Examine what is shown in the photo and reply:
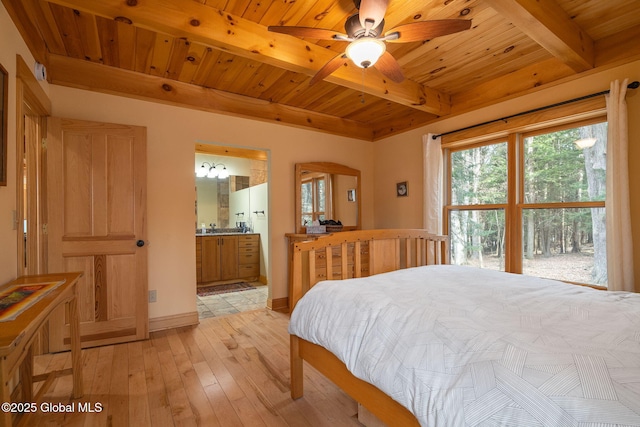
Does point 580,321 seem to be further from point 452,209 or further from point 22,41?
point 22,41

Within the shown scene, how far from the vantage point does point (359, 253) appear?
2219 millimetres

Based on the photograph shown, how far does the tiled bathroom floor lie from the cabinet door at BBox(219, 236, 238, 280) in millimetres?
743

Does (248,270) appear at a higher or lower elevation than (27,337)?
lower

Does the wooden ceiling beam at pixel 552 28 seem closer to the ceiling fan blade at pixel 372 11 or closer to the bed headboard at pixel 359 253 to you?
the ceiling fan blade at pixel 372 11

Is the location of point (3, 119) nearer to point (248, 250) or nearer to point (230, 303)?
point (230, 303)

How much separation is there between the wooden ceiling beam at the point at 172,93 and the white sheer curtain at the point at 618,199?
9.16ft

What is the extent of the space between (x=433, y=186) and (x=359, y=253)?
Answer: 68.6 inches

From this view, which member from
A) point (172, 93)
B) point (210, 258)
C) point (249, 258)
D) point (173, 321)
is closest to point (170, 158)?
point (172, 93)

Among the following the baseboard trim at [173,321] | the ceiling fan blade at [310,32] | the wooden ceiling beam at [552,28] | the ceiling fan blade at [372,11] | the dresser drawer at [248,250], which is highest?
the wooden ceiling beam at [552,28]

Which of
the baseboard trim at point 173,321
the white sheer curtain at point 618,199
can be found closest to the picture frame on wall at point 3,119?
the baseboard trim at point 173,321

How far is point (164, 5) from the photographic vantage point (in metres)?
1.78

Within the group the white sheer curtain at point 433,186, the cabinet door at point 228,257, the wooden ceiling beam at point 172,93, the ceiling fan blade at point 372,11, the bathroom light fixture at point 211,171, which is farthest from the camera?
the bathroom light fixture at point 211,171

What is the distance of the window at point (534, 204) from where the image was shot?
2496 mm

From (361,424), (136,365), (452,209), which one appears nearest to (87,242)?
(136,365)
